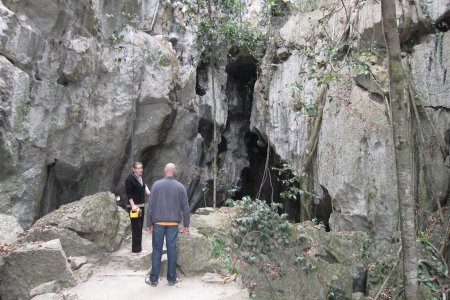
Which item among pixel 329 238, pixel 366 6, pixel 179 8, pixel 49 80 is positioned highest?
pixel 179 8

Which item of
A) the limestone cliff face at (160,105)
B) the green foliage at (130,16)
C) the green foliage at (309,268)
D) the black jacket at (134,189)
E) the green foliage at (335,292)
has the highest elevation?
the green foliage at (130,16)

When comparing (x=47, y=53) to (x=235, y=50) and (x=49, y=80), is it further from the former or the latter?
(x=235, y=50)

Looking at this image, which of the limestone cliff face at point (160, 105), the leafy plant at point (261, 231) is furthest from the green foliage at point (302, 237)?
the limestone cliff face at point (160, 105)

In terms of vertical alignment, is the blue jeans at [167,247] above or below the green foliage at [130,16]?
below

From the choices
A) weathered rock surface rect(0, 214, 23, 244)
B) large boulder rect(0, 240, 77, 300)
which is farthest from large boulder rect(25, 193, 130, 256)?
large boulder rect(0, 240, 77, 300)

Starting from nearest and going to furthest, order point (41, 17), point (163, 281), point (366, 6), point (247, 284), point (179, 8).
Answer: point (163, 281) < point (247, 284) < point (41, 17) < point (366, 6) < point (179, 8)

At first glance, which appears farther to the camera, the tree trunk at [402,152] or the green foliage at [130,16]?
the green foliage at [130,16]

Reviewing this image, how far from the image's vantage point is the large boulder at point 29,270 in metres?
5.45

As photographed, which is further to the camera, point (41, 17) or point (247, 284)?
point (41, 17)

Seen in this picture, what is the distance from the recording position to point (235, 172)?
606 inches

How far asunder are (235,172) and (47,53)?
8102mm

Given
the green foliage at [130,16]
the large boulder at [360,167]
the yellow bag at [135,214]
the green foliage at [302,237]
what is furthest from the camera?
the green foliage at [130,16]

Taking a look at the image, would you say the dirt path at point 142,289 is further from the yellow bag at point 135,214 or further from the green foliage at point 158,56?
the green foliage at point 158,56

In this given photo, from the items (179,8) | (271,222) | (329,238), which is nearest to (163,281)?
(271,222)
